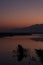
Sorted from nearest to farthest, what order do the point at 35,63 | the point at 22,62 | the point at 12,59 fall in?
the point at 35,63
the point at 22,62
the point at 12,59

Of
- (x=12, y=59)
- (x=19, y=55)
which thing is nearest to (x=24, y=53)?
(x=19, y=55)

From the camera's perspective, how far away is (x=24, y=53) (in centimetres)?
941

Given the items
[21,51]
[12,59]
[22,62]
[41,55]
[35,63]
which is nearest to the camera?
[41,55]

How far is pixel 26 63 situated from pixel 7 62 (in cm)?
115

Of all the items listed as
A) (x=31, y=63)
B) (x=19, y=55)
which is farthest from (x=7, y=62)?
(x=19, y=55)

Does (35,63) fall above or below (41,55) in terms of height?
below

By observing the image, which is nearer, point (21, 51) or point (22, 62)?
point (21, 51)

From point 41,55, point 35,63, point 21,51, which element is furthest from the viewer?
point 35,63

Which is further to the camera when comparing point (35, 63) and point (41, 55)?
point (35, 63)

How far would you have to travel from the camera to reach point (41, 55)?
326 inches

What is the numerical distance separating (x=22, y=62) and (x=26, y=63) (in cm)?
38

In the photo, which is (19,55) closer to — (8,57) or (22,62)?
(22,62)

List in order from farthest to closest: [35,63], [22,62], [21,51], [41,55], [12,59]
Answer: [12,59] → [22,62] → [35,63] → [21,51] → [41,55]

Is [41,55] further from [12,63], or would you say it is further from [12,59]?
[12,59]
